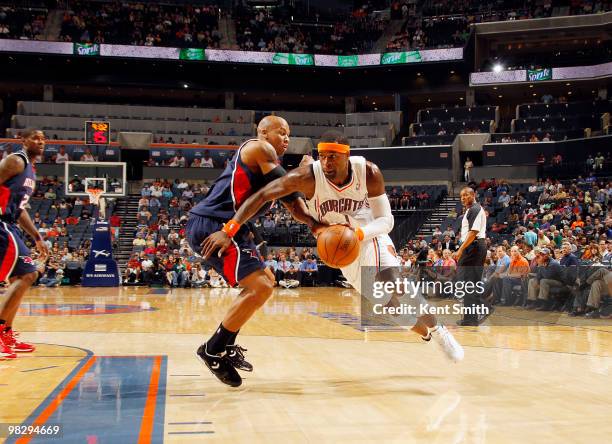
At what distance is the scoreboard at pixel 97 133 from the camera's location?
24625 millimetres

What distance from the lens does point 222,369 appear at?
477cm

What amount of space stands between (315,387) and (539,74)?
1241 inches

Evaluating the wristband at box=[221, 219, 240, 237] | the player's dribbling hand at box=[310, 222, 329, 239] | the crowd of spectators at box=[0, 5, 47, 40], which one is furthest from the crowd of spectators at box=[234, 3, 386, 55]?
the wristband at box=[221, 219, 240, 237]

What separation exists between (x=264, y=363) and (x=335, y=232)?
1.70 meters

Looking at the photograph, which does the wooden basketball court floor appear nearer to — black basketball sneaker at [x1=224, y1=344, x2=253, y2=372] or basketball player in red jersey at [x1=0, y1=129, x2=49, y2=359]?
black basketball sneaker at [x1=224, y1=344, x2=253, y2=372]

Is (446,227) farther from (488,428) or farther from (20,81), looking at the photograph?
(20,81)

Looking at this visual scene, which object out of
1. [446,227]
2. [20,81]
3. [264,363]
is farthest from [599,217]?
[20,81]

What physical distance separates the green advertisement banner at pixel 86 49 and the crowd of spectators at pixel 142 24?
450 millimetres

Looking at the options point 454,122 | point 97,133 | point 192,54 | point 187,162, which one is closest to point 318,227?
point 97,133

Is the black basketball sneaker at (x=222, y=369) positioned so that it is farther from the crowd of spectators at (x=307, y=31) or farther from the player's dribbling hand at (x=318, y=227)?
the crowd of spectators at (x=307, y=31)

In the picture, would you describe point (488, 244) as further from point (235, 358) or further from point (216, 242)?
point (216, 242)

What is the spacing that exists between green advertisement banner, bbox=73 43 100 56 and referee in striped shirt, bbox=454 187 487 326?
89.5ft

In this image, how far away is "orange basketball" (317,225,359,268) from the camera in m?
4.81

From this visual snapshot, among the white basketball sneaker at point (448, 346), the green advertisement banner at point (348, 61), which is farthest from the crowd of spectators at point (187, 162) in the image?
the white basketball sneaker at point (448, 346)
